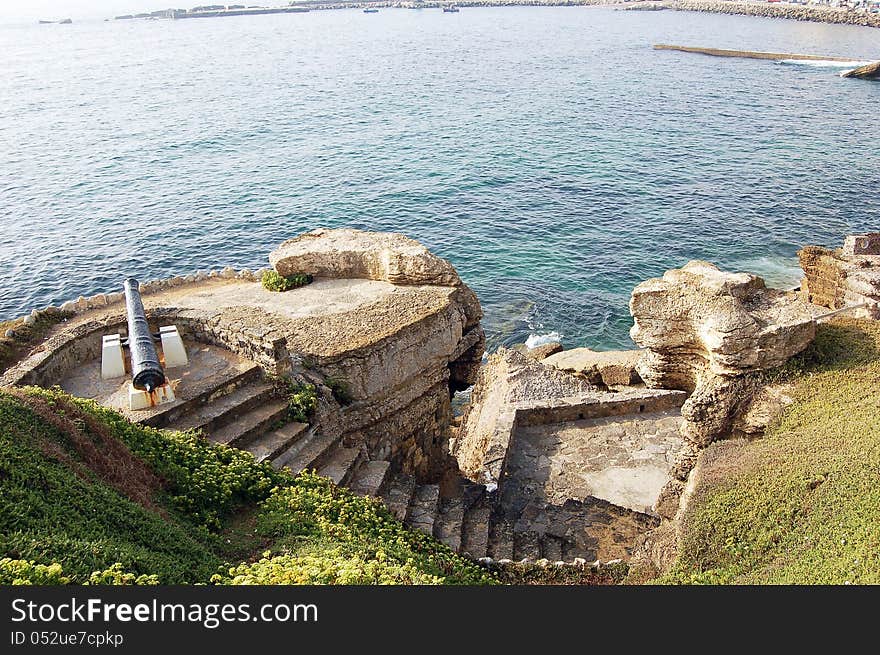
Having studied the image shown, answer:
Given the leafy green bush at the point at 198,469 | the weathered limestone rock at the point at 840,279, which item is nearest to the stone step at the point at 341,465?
the leafy green bush at the point at 198,469

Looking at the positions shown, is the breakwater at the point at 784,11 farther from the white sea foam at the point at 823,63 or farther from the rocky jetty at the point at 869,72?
the rocky jetty at the point at 869,72

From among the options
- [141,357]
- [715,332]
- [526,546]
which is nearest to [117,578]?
[141,357]

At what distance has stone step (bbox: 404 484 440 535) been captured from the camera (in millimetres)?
13289

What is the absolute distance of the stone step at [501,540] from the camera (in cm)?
1348

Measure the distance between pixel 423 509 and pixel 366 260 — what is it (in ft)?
25.1

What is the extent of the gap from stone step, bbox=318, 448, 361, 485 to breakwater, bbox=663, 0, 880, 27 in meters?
154

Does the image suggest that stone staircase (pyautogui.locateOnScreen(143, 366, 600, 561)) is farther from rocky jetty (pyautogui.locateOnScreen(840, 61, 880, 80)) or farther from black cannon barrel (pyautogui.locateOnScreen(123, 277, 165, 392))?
rocky jetty (pyautogui.locateOnScreen(840, 61, 880, 80))

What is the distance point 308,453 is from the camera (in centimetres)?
1365

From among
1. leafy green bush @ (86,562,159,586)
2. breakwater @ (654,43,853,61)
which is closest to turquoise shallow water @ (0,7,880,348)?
breakwater @ (654,43,853,61)

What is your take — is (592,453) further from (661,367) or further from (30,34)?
(30,34)

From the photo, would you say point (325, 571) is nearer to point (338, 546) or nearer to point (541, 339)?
point (338, 546)

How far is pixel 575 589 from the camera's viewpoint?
6473 mm

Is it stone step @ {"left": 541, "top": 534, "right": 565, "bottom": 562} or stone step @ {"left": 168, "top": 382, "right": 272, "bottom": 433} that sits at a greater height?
stone step @ {"left": 168, "top": 382, "right": 272, "bottom": 433}

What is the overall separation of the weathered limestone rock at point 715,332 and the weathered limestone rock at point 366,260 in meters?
5.31
